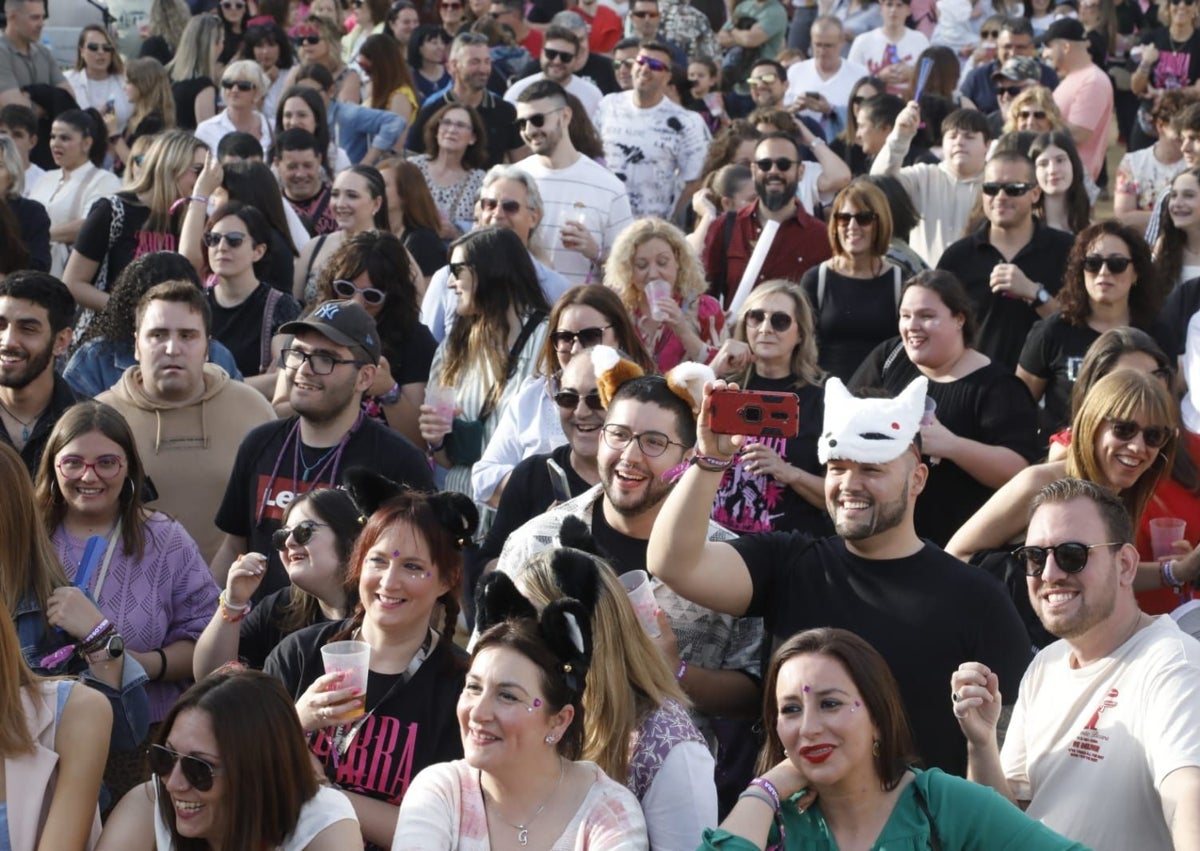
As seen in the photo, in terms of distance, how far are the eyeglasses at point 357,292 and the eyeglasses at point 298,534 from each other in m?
2.19

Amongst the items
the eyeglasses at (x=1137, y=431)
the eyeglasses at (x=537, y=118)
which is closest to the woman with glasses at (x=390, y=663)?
the eyeglasses at (x=1137, y=431)

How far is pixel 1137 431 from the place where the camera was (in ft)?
16.6

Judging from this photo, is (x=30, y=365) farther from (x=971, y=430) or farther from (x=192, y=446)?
(x=971, y=430)

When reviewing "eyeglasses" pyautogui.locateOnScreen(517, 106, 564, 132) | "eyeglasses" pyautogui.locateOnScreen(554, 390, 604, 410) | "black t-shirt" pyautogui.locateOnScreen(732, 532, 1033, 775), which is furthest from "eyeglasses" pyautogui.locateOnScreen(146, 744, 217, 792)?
"eyeglasses" pyautogui.locateOnScreen(517, 106, 564, 132)

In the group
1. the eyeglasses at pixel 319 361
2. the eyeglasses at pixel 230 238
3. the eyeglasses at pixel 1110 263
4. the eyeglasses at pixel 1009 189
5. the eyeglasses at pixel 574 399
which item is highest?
the eyeglasses at pixel 1009 189

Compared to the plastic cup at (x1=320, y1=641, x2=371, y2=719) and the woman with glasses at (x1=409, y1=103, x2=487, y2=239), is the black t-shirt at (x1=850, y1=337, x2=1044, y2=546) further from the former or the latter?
the woman with glasses at (x1=409, y1=103, x2=487, y2=239)

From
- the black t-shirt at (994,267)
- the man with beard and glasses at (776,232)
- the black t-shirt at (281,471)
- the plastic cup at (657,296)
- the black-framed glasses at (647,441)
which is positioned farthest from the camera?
the man with beard and glasses at (776,232)

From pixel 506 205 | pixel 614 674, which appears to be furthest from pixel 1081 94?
pixel 614 674

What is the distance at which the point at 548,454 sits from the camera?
5469 mm

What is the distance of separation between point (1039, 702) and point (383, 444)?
236 centimetres

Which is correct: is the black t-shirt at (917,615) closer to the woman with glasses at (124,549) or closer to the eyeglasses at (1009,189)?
the woman with glasses at (124,549)

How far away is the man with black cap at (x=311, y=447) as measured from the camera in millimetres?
5520

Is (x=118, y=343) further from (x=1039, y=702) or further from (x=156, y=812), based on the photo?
(x=1039, y=702)

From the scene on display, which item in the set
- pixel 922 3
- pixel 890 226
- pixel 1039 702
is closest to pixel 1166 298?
pixel 890 226
